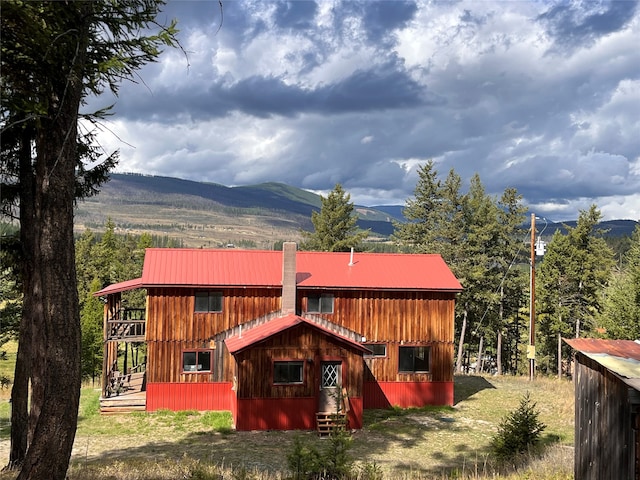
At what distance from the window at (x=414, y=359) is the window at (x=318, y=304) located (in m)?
4.14

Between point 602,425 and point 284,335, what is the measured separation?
14165mm

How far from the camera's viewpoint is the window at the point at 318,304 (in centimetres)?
2680

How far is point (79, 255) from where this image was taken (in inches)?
2469

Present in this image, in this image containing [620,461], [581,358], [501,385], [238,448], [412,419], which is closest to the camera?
[620,461]

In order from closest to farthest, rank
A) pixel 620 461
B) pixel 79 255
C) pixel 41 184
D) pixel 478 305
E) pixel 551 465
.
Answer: pixel 41 184 < pixel 620 461 < pixel 551 465 < pixel 478 305 < pixel 79 255

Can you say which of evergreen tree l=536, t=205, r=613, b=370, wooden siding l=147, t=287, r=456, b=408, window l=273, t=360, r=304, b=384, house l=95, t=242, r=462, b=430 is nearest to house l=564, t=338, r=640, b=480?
house l=95, t=242, r=462, b=430

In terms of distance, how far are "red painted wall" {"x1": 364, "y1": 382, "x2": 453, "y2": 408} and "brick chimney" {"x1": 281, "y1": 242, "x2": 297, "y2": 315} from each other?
525 centimetres

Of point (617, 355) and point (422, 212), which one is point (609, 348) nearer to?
point (617, 355)

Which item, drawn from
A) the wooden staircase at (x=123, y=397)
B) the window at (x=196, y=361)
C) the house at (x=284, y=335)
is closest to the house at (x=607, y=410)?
the house at (x=284, y=335)

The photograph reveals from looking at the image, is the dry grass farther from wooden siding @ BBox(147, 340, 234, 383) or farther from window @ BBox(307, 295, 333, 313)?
window @ BBox(307, 295, 333, 313)

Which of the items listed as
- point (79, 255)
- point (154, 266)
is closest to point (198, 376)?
point (154, 266)

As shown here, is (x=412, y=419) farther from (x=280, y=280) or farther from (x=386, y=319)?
(x=280, y=280)

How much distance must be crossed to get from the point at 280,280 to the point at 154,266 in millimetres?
5911

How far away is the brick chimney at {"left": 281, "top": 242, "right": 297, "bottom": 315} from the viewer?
85.1 ft
